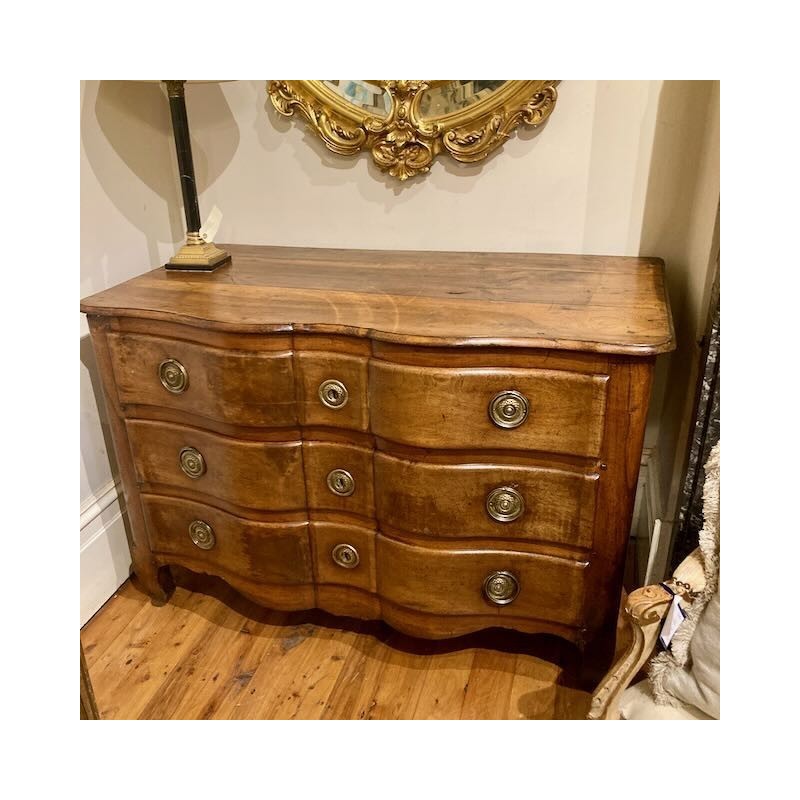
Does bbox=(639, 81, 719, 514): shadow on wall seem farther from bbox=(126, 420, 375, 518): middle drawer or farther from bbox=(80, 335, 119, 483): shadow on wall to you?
bbox=(80, 335, 119, 483): shadow on wall

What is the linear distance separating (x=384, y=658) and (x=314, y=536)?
0.39 metres

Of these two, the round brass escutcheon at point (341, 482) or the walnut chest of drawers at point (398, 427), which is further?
the round brass escutcheon at point (341, 482)

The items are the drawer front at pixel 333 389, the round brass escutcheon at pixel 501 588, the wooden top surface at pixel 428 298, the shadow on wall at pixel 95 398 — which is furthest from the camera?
the shadow on wall at pixel 95 398

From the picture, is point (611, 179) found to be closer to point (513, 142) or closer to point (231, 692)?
point (513, 142)

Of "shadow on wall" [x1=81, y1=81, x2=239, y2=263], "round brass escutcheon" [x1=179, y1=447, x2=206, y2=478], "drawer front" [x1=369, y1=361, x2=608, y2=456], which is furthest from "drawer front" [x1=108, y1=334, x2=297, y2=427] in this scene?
"shadow on wall" [x1=81, y1=81, x2=239, y2=263]

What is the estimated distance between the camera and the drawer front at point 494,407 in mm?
1336

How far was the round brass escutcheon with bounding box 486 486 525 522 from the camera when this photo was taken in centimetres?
145

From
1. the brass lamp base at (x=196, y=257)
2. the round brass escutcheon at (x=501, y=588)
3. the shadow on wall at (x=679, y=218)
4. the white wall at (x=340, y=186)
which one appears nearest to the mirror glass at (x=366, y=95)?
the white wall at (x=340, y=186)

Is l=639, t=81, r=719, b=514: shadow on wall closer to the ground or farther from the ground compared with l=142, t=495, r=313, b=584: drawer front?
farther from the ground

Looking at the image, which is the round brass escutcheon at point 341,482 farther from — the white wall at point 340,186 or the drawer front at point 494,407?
the white wall at point 340,186

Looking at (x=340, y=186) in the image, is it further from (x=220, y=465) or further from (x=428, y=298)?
(x=220, y=465)

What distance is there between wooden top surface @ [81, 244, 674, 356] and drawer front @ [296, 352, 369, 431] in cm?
7

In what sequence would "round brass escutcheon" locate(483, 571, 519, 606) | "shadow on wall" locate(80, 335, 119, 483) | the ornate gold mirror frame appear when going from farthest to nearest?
"shadow on wall" locate(80, 335, 119, 483), the ornate gold mirror frame, "round brass escutcheon" locate(483, 571, 519, 606)

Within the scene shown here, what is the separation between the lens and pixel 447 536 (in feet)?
4.97
